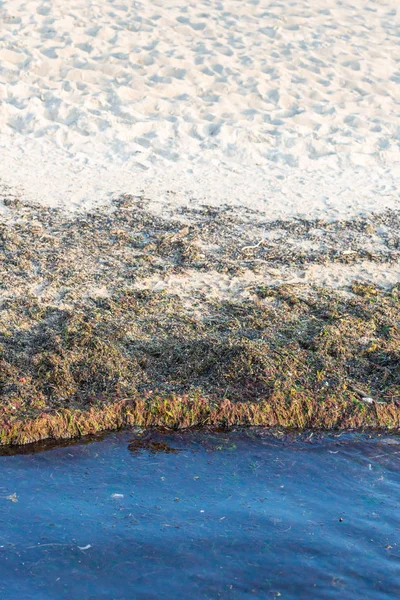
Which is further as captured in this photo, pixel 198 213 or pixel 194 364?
pixel 198 213

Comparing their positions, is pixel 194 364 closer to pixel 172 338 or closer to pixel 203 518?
pixel 172 338

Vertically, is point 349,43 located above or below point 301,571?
above

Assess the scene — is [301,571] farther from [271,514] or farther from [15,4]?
[15,4]

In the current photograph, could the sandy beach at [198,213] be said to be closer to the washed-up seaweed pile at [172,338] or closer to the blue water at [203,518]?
the washed-up seaweed pile at [172,338]

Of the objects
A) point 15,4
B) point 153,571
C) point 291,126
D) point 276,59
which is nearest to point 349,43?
point 276,59

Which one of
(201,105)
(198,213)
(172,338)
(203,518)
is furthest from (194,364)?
(201,105)

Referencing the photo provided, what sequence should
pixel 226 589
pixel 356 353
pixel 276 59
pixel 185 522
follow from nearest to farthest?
pixel 226 589, pixel 185 522, pixel 356 353, pixel 276 59

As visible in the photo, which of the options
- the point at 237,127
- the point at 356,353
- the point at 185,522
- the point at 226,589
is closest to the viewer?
the point at 226,589
